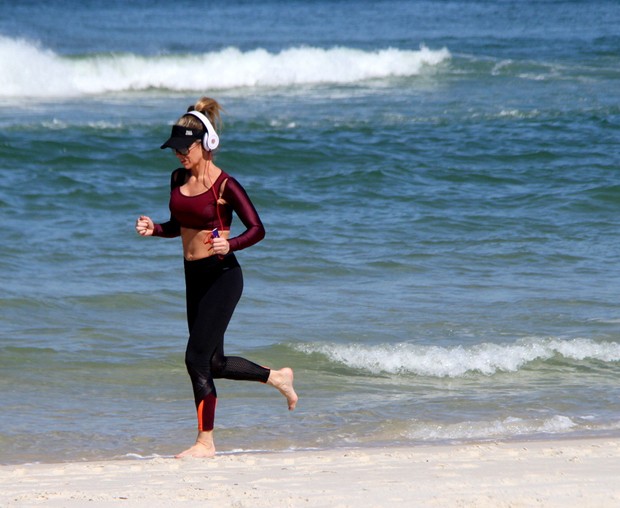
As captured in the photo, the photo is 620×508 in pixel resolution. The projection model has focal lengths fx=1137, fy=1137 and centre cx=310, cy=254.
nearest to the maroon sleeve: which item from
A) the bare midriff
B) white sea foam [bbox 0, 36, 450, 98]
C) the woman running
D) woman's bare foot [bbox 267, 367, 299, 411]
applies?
the woman running

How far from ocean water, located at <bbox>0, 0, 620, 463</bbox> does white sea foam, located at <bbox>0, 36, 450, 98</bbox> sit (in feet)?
0.62

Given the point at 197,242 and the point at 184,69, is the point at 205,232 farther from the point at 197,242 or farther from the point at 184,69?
the point at 184,69

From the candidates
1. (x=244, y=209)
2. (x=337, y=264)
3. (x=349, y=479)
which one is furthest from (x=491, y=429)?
(x=337, y=264)

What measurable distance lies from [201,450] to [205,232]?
3.63 feet

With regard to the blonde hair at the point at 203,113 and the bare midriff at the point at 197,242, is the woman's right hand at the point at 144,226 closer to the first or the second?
the bare midriff at the point at 197,242

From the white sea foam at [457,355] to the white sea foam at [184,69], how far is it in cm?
1708

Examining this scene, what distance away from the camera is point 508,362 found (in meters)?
7.71

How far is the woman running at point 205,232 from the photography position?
529 cm

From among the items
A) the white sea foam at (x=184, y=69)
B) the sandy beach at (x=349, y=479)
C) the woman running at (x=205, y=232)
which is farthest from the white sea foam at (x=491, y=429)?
the white sea foam at (x=184, y=69)

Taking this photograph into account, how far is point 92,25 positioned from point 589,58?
23424 millimetres

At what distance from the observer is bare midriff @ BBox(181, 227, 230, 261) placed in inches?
211

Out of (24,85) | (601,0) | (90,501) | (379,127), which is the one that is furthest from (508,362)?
(601,0)

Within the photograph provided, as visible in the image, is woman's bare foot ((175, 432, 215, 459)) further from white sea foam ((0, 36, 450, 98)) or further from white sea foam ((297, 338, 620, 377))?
white sea foam ((0, 36, 450, 98))

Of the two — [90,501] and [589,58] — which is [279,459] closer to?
[90,501]
